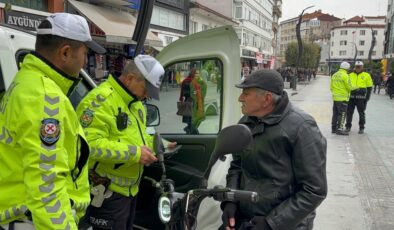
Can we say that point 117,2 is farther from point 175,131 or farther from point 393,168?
point 175,131

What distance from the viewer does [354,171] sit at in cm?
748

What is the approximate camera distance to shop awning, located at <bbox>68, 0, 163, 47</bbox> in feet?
59.3

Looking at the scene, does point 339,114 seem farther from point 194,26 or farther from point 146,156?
point 194,26

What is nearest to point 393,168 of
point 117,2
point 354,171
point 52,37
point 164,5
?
point 354,171

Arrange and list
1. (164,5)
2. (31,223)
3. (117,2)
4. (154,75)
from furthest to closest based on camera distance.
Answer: (164,5)
(117,2)
(154,75)
(31,223)

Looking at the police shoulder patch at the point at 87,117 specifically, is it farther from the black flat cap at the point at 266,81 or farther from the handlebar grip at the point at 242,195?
the handlebar grip at the point at 242,195

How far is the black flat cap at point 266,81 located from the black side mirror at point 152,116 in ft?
5.15

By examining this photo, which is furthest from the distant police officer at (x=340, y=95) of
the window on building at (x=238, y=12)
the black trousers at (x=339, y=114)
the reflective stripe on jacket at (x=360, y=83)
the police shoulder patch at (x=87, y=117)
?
the window on building at (x=238, y=12)

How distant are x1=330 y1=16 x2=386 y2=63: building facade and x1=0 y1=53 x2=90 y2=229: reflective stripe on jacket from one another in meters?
125

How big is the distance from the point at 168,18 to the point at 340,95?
23390 mm

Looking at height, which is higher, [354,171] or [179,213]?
[179,213]

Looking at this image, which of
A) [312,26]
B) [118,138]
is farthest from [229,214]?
[312,26]

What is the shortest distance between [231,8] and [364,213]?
5161 cm

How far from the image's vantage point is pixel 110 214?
112 inches
